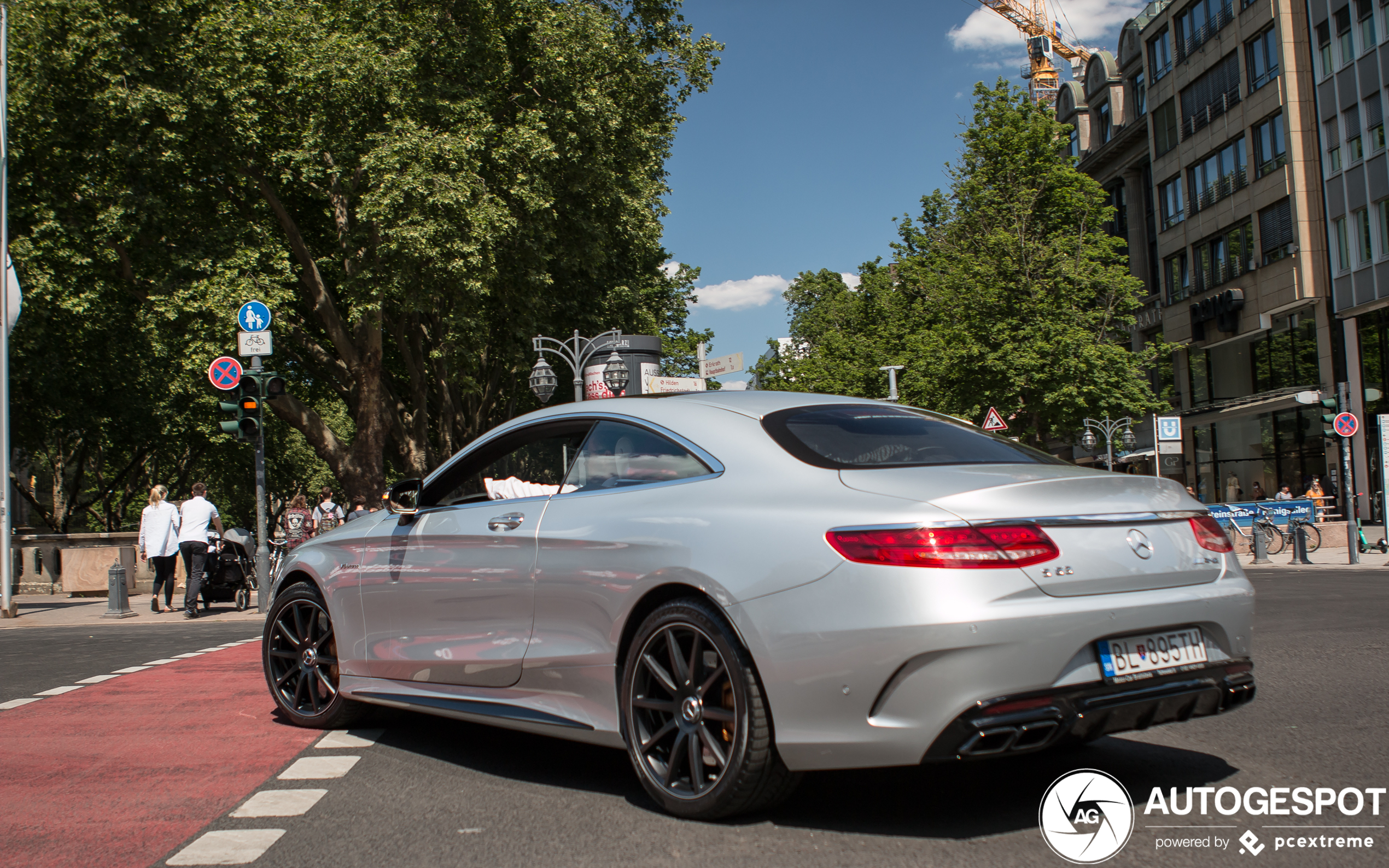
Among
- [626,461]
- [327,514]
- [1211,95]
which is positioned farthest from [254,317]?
[1211,95]

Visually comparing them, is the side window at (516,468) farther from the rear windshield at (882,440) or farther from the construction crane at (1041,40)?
the construction crane at (1041,40)

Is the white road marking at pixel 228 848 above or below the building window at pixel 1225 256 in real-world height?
below

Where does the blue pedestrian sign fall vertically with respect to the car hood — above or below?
above

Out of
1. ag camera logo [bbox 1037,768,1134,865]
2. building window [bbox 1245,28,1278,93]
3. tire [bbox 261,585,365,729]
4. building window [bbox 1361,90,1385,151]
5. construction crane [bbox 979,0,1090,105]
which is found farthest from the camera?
construction crane [bbox 979,0,1090,105]

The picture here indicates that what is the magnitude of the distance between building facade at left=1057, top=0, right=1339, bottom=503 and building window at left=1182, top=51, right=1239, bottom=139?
0.21ft

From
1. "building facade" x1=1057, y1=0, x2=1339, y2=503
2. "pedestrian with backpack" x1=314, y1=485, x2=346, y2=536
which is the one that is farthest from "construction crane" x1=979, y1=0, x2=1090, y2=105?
"pedestrian with backpack" x1=314, y1=485, x2=346, y2=536

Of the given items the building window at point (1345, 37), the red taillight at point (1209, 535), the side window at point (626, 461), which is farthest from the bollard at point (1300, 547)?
the side window at point (626, 461)

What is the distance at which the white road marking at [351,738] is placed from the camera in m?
5.82

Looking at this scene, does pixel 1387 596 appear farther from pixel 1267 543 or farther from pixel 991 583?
pixel 991 583

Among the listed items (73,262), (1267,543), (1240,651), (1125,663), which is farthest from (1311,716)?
(73,262)

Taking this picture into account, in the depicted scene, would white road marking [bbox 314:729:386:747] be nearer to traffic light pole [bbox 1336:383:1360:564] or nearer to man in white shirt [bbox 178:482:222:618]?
man in white shirt [bbox 178:482:222:618]

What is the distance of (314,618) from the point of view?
6258mm

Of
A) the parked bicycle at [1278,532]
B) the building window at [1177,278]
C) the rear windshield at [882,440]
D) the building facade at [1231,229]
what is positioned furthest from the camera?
the building window at [1177,278]

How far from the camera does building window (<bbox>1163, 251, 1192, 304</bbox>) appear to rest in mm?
43594
